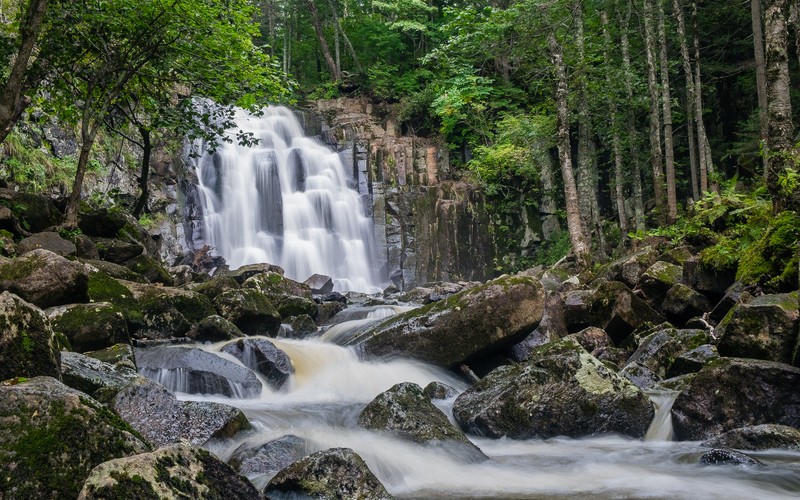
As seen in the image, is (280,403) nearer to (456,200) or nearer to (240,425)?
(240,425)

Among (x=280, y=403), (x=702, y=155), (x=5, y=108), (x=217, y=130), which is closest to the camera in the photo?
(x=5, y=108)

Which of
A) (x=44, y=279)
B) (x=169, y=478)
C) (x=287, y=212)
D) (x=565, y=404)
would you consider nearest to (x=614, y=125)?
(x=287, y=212)

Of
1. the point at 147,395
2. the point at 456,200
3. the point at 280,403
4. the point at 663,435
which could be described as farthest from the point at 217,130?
the point at 456,200

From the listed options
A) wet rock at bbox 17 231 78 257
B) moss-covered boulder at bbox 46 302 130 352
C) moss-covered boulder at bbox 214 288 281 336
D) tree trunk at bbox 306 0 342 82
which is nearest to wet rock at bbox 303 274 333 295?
moss-covered boulder at bbox 214 288 281 336

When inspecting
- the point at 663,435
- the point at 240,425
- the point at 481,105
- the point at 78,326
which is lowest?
the point at 663,435

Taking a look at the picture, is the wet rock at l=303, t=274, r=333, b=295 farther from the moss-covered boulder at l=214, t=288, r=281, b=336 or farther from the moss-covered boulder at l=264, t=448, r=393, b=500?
the moss-covered boulder at l=264, t=448, r=393, b=500

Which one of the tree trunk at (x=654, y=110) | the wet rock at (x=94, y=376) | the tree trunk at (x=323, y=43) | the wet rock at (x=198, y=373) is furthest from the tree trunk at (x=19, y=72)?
the tree trunk at (x=323, y=43)

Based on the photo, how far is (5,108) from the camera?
7156 millimetres

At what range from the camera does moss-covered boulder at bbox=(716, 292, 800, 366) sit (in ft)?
19.7

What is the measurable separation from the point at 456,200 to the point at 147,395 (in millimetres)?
22947

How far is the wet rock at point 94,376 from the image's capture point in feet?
16.8

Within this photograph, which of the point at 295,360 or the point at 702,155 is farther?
the point at 702,155

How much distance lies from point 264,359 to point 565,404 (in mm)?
4371

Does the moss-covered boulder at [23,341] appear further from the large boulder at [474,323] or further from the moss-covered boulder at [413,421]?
the large boulder at [474,323]
